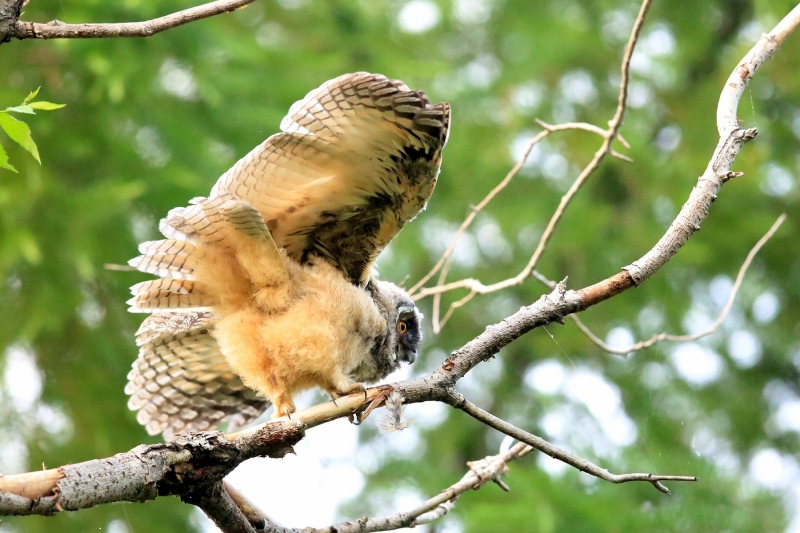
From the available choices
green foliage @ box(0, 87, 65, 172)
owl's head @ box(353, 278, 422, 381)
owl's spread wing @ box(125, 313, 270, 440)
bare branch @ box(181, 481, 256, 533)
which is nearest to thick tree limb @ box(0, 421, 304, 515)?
bare branch @ box(181, 481, 256, 533)

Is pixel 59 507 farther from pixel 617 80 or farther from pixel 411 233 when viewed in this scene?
pixel 617 80

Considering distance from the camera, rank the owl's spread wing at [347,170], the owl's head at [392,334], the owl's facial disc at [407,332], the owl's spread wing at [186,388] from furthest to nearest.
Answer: the owl's spread wing at [186,388] → the owl's facial disc at [407,332] → the owl's head at [392,334] → the owl's spread wing at [347,170]

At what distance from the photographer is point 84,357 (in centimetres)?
588

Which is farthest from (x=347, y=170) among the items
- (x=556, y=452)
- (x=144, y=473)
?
(x=144, y=473)

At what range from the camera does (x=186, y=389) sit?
13.9ft

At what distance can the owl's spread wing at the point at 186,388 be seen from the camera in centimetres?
411

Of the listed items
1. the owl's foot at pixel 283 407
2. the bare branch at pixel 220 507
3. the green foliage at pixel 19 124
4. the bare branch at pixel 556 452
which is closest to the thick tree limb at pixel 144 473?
the bare branch at pixel 220 507

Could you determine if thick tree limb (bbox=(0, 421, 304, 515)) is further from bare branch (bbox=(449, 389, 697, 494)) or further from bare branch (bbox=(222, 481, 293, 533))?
bare branch (bbox=(449, 389, 697, 494))

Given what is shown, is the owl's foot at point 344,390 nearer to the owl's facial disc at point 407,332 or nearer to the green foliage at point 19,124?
the owl's facial disc at point 407,332

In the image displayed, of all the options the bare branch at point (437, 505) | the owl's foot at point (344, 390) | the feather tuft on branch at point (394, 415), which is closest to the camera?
the feather tuft on branch at point (394, 415)

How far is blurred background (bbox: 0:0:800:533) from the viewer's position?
561 cm

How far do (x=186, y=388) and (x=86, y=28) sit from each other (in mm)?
2439

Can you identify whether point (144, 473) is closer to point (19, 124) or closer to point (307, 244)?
point (19, 124)

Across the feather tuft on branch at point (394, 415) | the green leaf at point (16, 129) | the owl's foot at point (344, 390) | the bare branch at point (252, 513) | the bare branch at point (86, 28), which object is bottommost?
the bare branch at point (252, 513)
